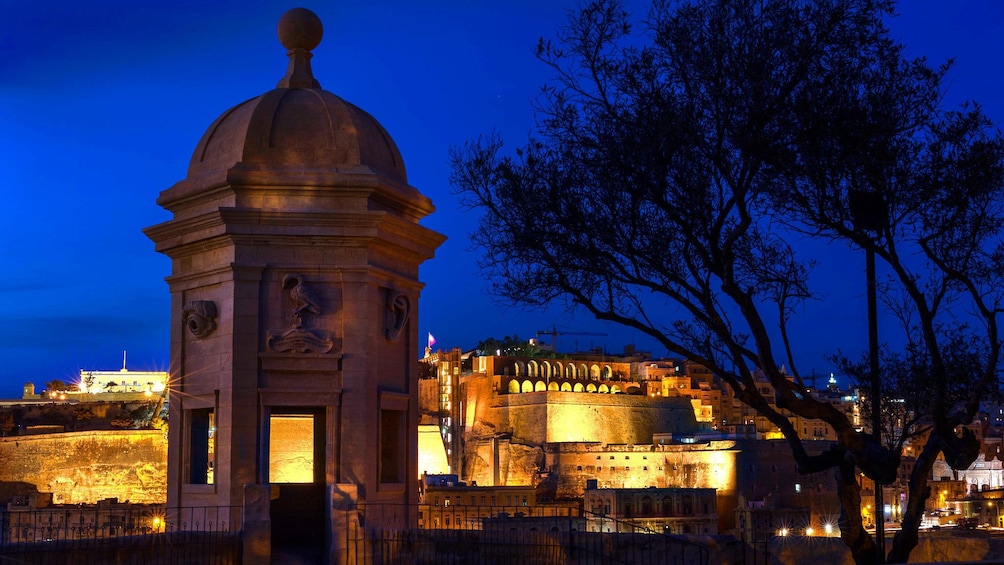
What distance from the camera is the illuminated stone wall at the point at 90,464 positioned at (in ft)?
229

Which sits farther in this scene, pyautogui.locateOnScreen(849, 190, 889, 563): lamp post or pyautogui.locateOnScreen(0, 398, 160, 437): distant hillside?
pyautogui.locateOnScreen(0, 398, 160, 437): distant hillside

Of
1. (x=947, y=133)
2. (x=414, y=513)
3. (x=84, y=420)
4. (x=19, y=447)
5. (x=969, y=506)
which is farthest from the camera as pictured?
(x=84, y=420)

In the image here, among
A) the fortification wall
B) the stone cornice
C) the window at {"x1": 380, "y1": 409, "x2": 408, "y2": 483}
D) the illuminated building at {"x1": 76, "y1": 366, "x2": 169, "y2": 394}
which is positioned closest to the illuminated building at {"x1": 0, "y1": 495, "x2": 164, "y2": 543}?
the window at {"x1": 380, "y1": 409, "x2": 408, "y2": 483}

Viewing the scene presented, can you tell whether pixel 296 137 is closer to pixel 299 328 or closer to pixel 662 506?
pixel 299 328

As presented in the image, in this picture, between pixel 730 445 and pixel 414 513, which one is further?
pixel 730 445

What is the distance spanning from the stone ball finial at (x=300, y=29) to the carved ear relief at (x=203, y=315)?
3464 millimetres

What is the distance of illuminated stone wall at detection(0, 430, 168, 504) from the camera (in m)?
69.7

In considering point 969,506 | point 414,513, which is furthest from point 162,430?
point 414,513

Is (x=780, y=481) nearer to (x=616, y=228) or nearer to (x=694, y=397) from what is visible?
(x=694, y=397)

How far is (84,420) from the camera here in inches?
3479

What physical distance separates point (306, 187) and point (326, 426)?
263 cm

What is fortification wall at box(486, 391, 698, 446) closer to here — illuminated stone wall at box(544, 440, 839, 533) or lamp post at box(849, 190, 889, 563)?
illuminated stone wall at box(544, 440, 839, 533)

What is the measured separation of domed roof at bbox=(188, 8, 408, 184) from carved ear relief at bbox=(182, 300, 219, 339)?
148 cm

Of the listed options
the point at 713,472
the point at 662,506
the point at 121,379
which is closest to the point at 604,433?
the point at 713,472
